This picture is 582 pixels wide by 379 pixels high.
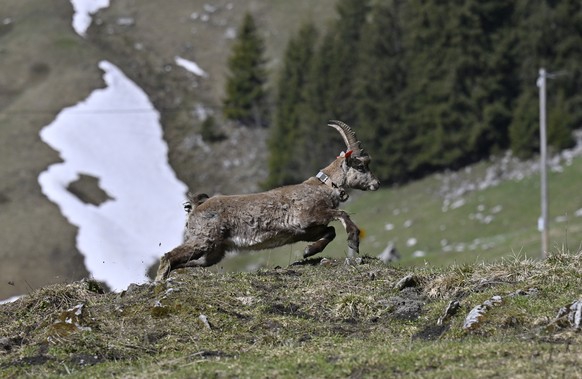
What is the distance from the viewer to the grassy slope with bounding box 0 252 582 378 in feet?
34.3

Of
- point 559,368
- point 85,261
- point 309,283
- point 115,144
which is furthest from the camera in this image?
point 115,144

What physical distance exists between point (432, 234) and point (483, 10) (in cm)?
1983

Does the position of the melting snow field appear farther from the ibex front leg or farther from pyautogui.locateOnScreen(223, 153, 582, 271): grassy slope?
the ibex front leg

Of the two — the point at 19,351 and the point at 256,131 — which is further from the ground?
the point at 19,351

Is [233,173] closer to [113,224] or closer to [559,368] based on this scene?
[113,224]

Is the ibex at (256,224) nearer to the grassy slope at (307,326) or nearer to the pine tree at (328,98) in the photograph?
the grassy slope at (307,326)

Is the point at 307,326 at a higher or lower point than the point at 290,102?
higher

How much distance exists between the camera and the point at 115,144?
91.2 meters

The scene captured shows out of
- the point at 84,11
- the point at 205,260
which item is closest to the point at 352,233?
the point at 205,260

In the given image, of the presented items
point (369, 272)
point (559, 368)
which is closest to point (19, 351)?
point (369, 272)

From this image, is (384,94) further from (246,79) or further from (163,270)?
(163,270)

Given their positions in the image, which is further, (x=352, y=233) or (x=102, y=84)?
(x=102, y=84)

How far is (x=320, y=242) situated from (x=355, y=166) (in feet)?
8.77

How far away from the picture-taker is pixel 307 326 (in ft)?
42.2
